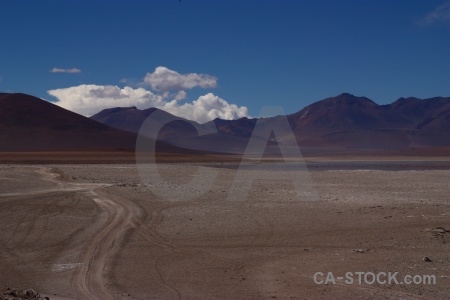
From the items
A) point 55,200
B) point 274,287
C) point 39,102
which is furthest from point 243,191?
point 39,102

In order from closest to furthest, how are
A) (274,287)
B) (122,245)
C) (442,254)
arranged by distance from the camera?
(274,287)
(442,254)
(122,245)

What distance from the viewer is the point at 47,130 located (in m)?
105

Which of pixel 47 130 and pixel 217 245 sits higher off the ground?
pixel 47 130

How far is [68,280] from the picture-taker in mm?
8773

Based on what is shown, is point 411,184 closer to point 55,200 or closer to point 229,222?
point 229,222

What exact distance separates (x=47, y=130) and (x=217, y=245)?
100 m

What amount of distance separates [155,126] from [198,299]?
626 feet

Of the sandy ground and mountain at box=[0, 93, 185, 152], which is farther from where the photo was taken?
mountain at box=[0, 93, 185, 152]

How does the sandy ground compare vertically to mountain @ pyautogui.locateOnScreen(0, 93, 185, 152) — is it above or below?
below

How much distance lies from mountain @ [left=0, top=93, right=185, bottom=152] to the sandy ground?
79.3 m

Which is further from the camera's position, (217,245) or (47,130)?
(47,130)

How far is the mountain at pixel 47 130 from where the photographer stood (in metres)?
97.2

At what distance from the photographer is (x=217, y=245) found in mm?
11742

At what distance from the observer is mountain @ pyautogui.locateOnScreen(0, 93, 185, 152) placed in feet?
319
